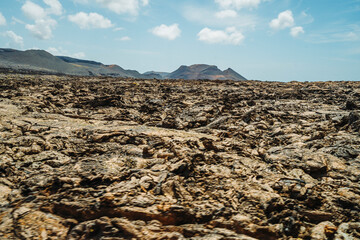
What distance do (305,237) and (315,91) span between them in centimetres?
2025

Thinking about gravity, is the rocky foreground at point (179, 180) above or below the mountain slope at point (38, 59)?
below

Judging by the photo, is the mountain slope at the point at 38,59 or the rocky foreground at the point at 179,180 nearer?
the rocky foreground at the point at 179,180

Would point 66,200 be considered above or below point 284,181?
below

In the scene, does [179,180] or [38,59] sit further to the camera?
[38,59]

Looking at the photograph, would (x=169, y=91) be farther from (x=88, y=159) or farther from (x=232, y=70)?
(x=232, y=70)

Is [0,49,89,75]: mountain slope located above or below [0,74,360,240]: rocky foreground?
above

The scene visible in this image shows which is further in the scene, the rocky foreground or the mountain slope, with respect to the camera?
the mountain slope

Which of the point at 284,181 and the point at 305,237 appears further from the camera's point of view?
the point at 284,181

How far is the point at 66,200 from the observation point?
5930 mm

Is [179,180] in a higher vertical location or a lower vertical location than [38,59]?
lower

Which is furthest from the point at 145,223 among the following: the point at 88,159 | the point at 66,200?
the point at 88,159

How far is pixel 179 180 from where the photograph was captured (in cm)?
693

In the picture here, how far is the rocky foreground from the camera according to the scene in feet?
17.1

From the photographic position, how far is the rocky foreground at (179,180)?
521 cm
